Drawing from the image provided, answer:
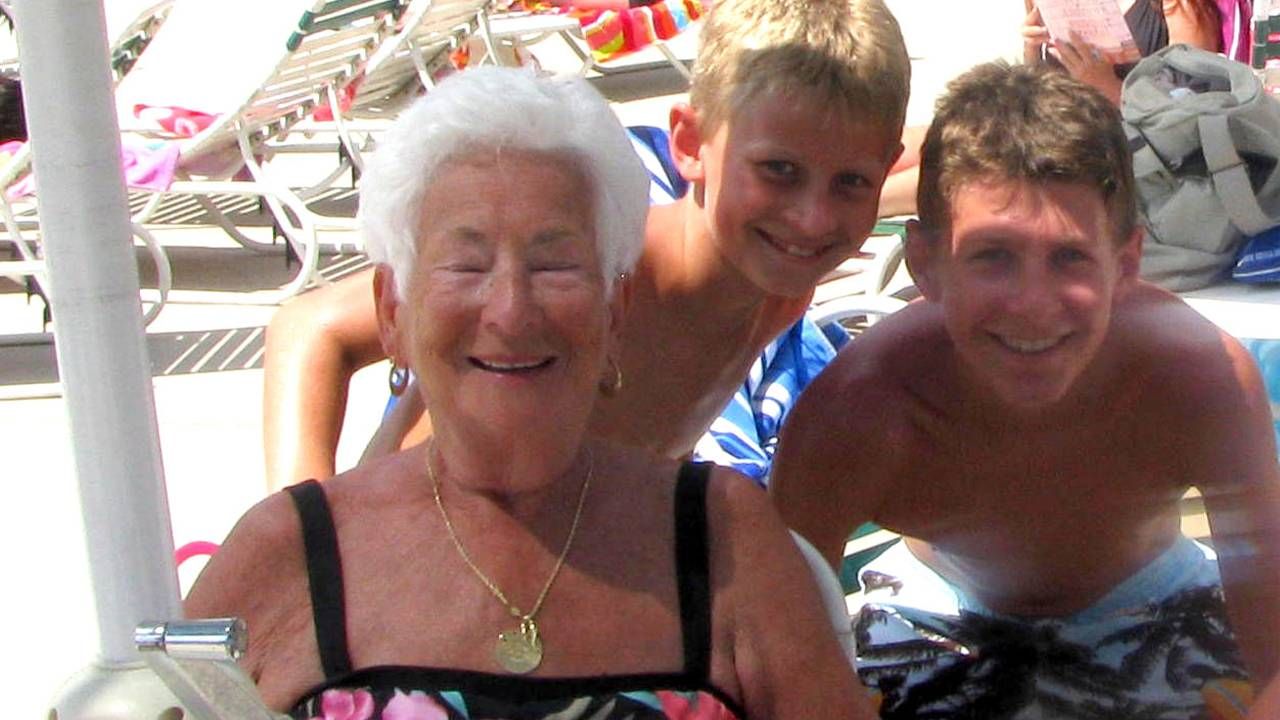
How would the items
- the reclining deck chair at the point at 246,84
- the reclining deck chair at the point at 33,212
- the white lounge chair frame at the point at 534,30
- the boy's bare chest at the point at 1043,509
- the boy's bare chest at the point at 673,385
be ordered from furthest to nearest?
the white lounge chair frame at the point at 534,30 < the reclining deck chair at the point at 246,84 < the reclining deck chair at the point at 33,212 < the boy's bare chest at the point at 673,385 < the boy's bare chest at the point at 1043,509

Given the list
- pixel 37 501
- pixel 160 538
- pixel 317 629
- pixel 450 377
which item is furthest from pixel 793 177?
pixel 37 501

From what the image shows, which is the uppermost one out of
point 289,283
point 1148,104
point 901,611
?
point 1148,104

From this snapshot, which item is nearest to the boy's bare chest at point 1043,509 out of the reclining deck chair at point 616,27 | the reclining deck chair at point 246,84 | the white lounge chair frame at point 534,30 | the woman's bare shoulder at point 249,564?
the woman's bare shoulder at point 249,564

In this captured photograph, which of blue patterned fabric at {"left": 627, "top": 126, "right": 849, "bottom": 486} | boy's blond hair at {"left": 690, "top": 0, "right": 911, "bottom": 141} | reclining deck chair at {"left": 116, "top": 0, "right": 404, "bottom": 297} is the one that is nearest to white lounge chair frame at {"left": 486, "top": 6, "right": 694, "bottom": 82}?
reclining deck chair at {"left": 116, "top": 0, "right": 404, "bottom": 297}

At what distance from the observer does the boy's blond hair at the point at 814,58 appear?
2.24 m

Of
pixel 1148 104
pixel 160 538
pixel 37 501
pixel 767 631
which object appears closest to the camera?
pixel 160 538

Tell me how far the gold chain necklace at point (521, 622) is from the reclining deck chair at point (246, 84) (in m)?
4.74

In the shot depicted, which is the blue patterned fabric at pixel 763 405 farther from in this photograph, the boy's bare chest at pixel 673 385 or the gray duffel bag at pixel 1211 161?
the gray duffel bag at pixel 1211 161

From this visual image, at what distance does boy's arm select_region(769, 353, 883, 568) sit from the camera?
213 centimetres

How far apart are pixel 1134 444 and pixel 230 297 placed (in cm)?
538

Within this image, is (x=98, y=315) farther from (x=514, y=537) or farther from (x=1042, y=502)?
(x=1042, y=502)

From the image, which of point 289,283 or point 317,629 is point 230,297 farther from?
point 317,629

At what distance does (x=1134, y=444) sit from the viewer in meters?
2.15

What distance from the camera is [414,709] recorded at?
1.70 m
